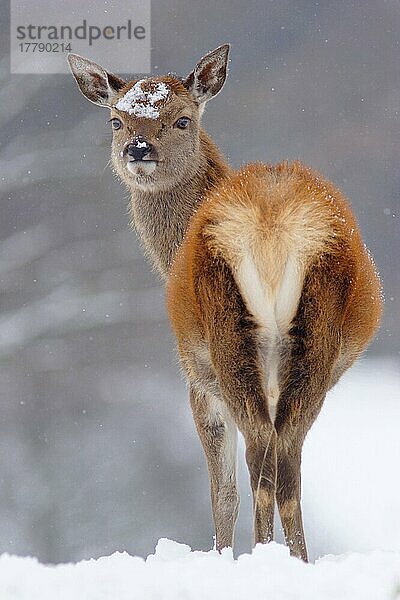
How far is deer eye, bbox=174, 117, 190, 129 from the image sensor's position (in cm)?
629

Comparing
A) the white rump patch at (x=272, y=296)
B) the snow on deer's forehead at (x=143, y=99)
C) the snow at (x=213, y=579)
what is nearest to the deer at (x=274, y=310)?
the white rump patch at (x=272, y=296)

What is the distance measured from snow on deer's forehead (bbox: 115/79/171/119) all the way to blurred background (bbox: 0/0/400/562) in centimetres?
757

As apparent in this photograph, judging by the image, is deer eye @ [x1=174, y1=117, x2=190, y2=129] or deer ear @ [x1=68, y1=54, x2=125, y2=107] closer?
deer eye @ [x1=174, y1=117, x2=190, y2=129]

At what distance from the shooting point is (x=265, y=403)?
13.8 ft

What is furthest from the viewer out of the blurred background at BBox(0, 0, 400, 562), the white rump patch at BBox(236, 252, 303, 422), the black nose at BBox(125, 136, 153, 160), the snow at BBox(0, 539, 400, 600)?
the blurred background at BBox(0, 0, 400, 562)

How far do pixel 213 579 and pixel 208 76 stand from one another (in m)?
3.90

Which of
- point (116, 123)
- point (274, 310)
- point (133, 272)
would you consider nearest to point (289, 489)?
point (274, 310)

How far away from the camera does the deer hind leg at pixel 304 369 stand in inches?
164

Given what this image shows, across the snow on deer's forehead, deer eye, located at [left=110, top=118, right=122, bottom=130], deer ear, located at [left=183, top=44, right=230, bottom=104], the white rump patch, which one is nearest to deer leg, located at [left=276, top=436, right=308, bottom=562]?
the white rump patch

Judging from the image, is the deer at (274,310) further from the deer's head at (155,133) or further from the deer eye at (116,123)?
the deer eye at (116,123)

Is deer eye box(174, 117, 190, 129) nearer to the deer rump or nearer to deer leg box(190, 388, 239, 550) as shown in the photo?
deer leg box(190, 388, 239, 550)

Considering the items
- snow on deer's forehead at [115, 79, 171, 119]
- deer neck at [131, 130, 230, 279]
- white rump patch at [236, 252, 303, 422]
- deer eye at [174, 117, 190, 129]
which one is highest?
white rump patch at [236, 252, 303, 422]

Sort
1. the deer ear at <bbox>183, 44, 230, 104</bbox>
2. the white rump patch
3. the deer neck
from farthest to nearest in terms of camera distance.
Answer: the deer ear at <bbox>183, 44, 230, 104</bbox>, the deer neck, the white rump patch

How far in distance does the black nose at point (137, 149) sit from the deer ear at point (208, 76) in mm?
667
